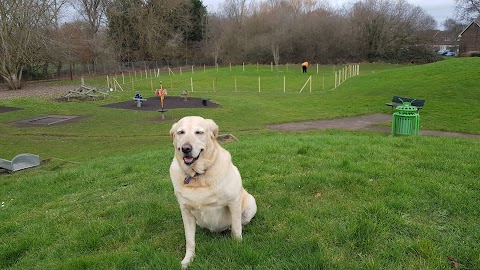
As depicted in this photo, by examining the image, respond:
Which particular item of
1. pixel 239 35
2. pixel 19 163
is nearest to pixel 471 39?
pixel 239 35

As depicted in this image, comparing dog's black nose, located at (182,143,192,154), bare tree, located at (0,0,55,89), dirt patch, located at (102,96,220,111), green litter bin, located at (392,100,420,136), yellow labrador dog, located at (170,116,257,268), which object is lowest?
dirt patch, located at (102,96,220,111)

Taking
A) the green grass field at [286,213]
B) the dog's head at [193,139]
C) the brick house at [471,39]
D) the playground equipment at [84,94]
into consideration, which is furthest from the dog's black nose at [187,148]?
the brick house at [471,39]

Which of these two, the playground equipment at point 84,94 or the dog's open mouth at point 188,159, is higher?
the dog's open mouth at point 188,159

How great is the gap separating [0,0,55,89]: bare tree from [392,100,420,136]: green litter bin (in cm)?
3713

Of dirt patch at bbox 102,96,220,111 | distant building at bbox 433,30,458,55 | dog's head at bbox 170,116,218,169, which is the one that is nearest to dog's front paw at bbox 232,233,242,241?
dog's head at bbox 170,116,218,169

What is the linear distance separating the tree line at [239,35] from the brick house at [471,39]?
6.61 metres

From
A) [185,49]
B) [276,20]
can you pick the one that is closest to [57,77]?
[185,49]

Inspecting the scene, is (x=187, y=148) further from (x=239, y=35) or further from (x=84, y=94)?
(x=239, y=35)

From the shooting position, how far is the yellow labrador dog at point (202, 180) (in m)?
3.39

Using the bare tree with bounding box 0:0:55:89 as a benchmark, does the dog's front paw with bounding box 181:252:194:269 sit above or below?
below

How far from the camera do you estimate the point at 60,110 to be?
24.2 metres

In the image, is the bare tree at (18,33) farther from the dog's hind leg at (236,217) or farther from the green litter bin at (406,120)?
the dog's hind leg at (236,217)

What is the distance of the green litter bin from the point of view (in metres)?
11.5

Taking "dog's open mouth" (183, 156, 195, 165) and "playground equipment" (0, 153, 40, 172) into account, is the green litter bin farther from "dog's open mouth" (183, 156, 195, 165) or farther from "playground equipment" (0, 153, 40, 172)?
"playground equipment" (0, 153, 40, 172)
